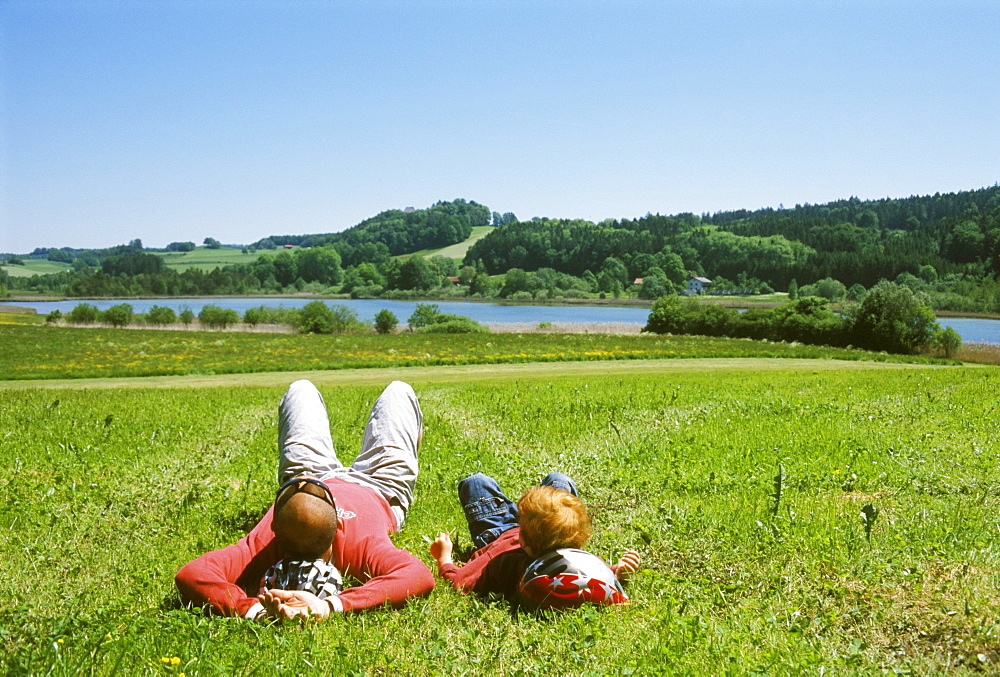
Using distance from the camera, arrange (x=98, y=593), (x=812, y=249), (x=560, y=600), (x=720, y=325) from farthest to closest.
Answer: (x=812, y=249) < (x=720, y=325) < (x=98, y=593) < (x=560, y=600)

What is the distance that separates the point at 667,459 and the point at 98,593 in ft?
19.7

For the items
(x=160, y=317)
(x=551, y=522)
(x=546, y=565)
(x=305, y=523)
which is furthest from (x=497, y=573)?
(x=160, y=317)

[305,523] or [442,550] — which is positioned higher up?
[305,523]

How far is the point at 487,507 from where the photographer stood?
5867 millimetres

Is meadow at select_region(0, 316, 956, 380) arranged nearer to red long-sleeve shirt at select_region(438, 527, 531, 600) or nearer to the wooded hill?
red long-sleeve shirt at select_region(438, 527, 531, 600)

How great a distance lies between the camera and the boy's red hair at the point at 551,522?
15.5 ft

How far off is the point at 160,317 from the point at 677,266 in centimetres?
11561

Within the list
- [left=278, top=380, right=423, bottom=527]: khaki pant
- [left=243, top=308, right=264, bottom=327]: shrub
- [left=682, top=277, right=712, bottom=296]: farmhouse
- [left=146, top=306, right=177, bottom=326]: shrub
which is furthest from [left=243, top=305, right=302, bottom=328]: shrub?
[left=682, top=277, right=712, bottom=296]: farmhouse

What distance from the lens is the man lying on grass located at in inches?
176

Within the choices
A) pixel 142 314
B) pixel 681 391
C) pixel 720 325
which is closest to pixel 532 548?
pixel 681 391

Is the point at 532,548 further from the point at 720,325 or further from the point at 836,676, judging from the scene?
the point at 720,325

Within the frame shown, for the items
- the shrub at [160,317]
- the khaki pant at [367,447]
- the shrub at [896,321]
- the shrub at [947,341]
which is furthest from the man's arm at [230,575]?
the shrub at [160,317]

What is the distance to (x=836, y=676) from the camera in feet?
12.0

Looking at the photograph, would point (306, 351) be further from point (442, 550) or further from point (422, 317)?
point (442, 550)
